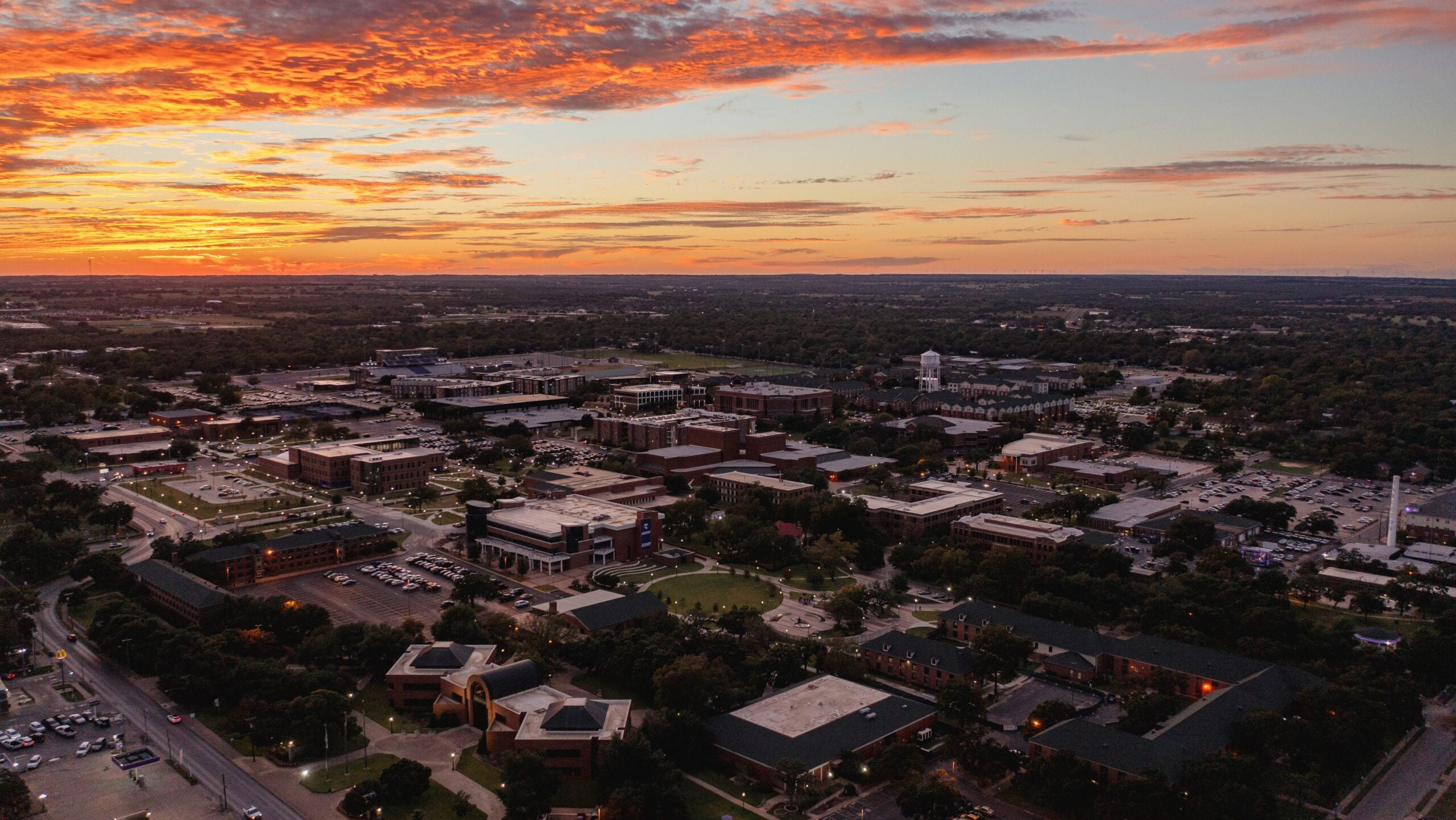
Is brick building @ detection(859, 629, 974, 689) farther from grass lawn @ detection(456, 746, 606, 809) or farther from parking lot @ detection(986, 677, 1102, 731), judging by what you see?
grass lawn @ detection(456, 746, 606, 809)

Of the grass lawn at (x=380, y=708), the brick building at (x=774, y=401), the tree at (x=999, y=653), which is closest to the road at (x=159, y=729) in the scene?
the grass lawn at (x=380, y=708)

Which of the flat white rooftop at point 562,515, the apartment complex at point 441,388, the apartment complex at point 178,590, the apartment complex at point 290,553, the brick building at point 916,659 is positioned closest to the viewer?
the brick building at point 916,659

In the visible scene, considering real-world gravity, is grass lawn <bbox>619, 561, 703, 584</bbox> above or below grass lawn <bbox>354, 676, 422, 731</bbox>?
below

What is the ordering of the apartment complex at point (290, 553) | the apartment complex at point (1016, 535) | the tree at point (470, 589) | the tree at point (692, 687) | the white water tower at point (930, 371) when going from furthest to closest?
the white water tower at point (930, 371) < the apartment complex at point (1016, 535) < the apartment complex at point (290, 553) < the tree at point (470, 589) < the tree at point (692, 687)

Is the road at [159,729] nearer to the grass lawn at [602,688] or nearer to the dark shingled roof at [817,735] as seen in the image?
the grass lawn at [602,688]

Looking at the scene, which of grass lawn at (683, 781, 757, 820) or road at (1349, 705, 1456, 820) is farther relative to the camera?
road at (1349, 705, 1456, 820)

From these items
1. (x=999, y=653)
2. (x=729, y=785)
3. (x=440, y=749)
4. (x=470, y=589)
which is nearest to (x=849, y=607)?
(x=999, y=653)

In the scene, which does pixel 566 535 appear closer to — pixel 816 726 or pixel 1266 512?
pixel 816 726

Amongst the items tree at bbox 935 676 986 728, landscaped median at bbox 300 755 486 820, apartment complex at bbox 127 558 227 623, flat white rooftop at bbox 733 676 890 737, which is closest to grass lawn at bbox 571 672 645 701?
flat white rooftop at bbox 733 676 890 737
